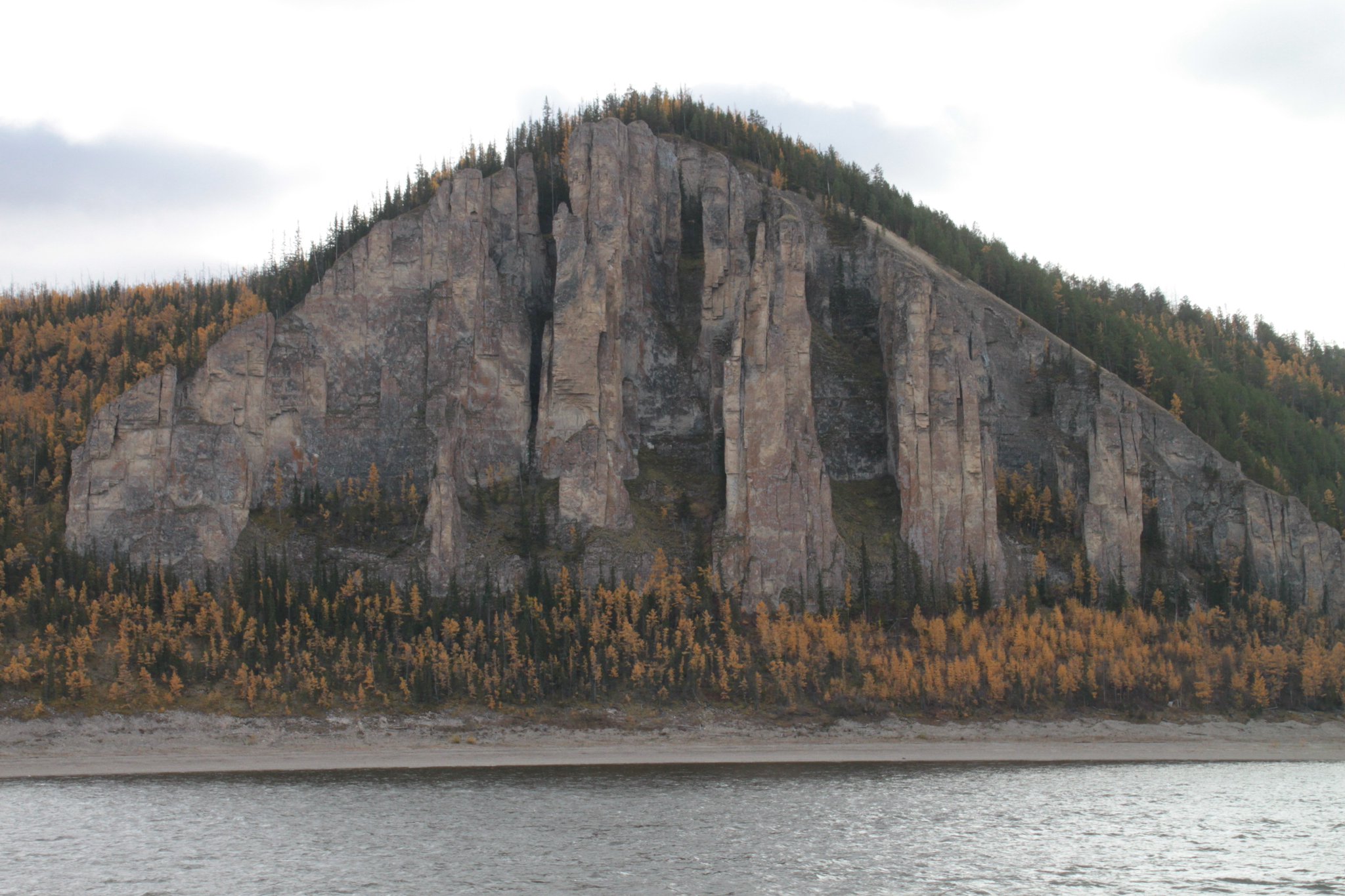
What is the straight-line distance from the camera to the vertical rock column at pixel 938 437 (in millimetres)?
146250

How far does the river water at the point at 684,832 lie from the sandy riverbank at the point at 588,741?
17.4 ft

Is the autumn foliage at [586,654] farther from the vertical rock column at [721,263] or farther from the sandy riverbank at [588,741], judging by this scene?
the vertical rock column at [721,263]

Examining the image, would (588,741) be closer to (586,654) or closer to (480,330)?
(586,654)

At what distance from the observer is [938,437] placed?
151 m

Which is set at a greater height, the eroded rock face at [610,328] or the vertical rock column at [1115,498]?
the eroded rock face at [610,328]

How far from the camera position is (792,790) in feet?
305

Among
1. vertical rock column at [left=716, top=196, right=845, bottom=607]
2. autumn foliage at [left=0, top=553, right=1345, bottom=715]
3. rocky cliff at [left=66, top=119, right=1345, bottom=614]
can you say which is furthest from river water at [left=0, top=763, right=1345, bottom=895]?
rocky cliff at [left=66, top=119, right=1345, bottom=614]

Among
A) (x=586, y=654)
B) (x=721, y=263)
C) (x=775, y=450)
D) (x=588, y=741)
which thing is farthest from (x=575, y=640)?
(x=721, y=263)

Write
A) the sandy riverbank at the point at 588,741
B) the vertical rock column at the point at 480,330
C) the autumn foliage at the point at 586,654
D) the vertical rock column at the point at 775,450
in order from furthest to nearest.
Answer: the vertical rock column at the point at 480,330, the vertical rock column at the point at 775,450, the autumn foliage at the point at 586,654, the sandy riverbank at the point at 588,741

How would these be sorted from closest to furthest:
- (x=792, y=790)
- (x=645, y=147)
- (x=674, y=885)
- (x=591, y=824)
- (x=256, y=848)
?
(x=674, y=885) < (x=256, y=848) < (x=591, y=824) < (x=792, y=790) < (x=645, y=147)

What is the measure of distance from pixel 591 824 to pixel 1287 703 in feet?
248

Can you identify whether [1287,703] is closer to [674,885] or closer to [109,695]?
[674,885]

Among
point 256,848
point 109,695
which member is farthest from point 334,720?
point 256,848

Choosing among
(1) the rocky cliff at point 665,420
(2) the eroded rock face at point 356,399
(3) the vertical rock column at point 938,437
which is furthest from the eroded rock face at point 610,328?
(3) the vertical rock column at point 938,437
